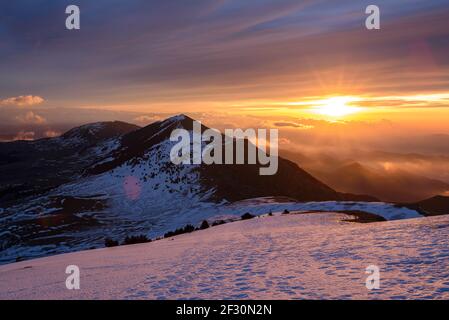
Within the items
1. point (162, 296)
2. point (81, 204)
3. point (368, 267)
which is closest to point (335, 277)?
point (368, 267)

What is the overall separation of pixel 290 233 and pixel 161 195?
83.2m

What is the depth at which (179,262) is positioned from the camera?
18266mm

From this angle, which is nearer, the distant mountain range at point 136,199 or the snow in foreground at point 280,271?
the snow in foreground at point 280,271

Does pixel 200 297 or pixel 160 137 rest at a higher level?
pixel 160 137

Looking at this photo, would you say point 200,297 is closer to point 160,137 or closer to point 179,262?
point 179,262

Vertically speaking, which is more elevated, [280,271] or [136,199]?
[280,271]

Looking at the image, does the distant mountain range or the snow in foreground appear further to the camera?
the distant mountain range

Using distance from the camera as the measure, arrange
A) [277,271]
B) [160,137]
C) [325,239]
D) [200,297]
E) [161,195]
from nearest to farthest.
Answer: [200,297] < [277,271] < [325,239] < [161,195] < [160,137]

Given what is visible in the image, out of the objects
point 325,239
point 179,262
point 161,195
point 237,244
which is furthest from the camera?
point 161,195

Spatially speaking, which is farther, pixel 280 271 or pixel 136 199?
pixel 136 199

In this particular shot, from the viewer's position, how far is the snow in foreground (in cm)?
1162

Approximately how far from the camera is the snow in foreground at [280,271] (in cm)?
1162

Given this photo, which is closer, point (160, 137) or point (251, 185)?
point (251, 185)

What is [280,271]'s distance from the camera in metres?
14.3
